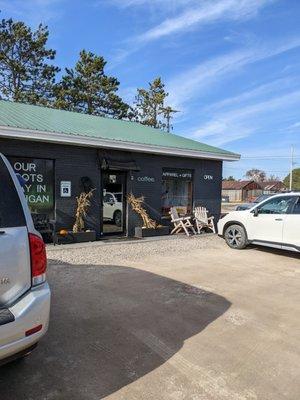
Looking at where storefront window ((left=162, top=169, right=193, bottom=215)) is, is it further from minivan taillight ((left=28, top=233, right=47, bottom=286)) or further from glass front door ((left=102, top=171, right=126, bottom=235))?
minivan taillight ((left=28, top=233, right=47, bottom=286))

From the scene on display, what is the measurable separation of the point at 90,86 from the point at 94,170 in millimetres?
24287

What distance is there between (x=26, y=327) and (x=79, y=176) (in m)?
9.00

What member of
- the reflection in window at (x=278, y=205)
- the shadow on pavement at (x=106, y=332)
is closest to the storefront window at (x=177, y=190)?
the reflection in window at (x=278, y=205)

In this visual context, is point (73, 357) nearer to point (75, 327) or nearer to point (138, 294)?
point (75, 327)

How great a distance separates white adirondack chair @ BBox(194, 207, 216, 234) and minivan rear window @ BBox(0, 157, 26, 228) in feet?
37.0

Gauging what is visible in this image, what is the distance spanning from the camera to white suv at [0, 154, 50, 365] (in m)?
2.85

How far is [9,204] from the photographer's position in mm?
3014

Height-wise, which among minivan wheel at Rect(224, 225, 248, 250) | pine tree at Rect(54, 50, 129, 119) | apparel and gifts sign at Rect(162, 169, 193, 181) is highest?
pine tree at Rect(54, 50, 129, 119)

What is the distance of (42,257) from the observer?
321cm

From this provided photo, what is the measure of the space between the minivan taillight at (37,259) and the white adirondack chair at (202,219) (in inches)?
437

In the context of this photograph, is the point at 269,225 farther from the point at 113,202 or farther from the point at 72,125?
the point at 72,125

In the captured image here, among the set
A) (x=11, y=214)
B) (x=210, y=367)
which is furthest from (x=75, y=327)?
(x=11, y=214)

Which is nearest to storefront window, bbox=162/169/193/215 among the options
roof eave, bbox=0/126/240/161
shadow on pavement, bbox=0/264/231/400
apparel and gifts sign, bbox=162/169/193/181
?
apparel and gifts sign, bbox=162/169/193/181

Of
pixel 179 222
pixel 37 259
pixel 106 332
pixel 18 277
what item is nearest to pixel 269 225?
pixel 179 222
